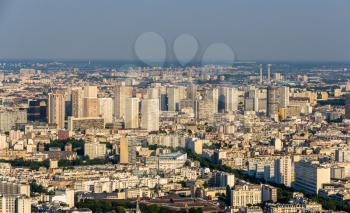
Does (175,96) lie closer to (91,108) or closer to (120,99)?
(120,99)

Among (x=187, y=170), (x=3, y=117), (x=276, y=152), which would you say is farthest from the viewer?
(x=3, y=117)

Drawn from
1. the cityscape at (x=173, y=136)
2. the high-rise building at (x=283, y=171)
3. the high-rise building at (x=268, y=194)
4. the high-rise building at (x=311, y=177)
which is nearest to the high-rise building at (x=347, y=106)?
the cityscape at (x=173, y=136)

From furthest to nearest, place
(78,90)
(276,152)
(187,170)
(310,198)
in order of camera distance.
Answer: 1. (78,90)
2. (276,152)
3. (187,170)
4. (310,198)

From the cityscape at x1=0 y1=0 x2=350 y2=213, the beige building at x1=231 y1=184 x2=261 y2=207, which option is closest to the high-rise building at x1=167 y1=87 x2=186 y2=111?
the cityscape at x1=0 y1=0 x2=350 y2=213

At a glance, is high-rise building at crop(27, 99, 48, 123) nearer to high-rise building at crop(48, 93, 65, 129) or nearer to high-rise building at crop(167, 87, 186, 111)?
high-rise building at crop(48, 93, 65, 129)

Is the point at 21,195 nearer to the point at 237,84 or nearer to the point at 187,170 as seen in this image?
the point at 187,170

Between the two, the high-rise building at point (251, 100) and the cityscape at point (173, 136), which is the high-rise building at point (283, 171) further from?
the high-rise building at point (251, 100)

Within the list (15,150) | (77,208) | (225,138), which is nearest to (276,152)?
(225,138)
